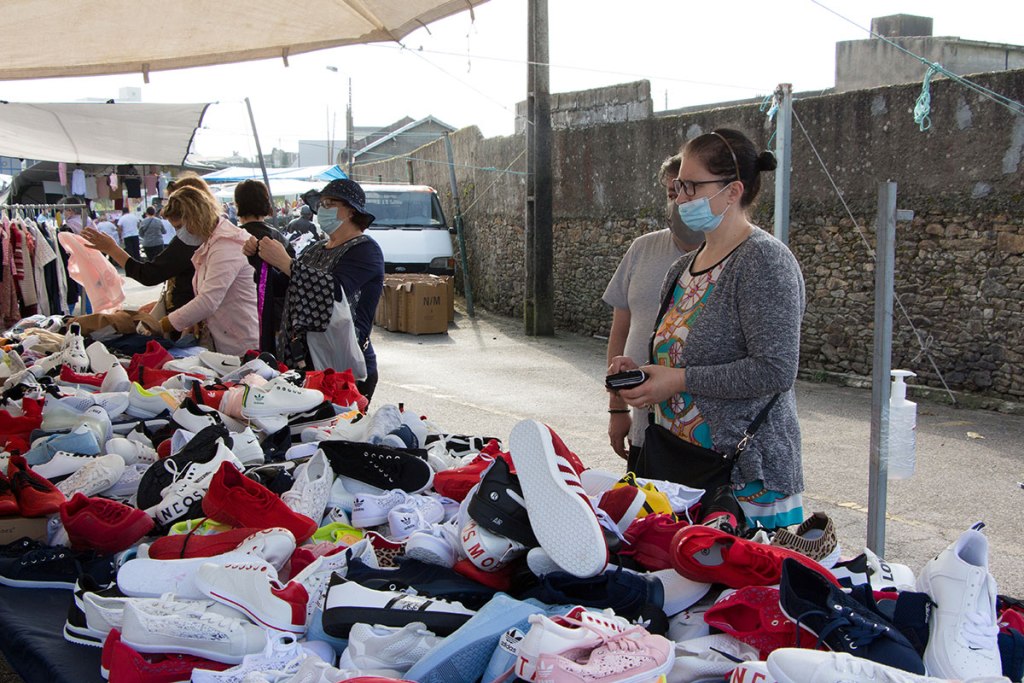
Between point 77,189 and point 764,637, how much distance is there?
14243 millimetres

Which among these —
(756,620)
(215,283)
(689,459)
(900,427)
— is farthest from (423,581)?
(215,283)

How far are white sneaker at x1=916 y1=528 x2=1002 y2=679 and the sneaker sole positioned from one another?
52 centimetres

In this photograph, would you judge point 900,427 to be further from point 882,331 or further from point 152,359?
point 152,359

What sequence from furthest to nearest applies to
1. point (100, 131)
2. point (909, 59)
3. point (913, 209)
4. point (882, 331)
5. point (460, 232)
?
point (460, 232) < point (909, 59) < point (100, 131) < point (913, 209) < point (882, 331)

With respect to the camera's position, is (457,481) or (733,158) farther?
(733,158)

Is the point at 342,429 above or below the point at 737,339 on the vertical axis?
below

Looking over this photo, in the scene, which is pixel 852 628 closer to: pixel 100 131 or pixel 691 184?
pixel 691 184

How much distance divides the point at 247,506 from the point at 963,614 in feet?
4.76

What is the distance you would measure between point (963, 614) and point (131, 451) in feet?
7.56

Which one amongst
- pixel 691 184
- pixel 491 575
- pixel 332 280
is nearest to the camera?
pixel 491 575

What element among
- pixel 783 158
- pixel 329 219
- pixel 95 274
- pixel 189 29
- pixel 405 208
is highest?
pixel 189 29

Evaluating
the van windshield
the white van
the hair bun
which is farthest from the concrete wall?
the hair bun

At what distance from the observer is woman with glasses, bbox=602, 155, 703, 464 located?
3291mm

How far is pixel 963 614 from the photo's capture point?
1.38 metres
